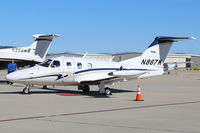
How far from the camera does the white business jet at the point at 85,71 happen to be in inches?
704

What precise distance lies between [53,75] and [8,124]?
30.3 ft

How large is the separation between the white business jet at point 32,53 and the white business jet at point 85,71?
Answer: 13665mm

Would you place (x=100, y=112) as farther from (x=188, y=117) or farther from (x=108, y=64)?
(x=108, y=64)

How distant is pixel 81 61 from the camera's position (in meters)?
19.4

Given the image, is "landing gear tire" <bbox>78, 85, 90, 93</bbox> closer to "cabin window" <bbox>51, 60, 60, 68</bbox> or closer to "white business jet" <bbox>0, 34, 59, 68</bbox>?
"cabin window" <bbox>51, 60, 60, 68</bbox>

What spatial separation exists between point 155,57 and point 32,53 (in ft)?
53.8

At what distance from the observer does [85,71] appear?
19188 millimetres

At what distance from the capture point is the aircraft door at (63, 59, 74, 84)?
18.8 m

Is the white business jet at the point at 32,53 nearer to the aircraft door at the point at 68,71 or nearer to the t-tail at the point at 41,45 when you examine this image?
the t-tail at the point at 41,45

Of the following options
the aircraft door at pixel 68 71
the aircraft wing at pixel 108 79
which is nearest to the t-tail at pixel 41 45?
the aircraft door at pixel 68 71

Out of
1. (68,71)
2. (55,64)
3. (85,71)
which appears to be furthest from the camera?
(85,71)

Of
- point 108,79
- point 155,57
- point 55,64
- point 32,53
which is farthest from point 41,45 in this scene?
point 108,79

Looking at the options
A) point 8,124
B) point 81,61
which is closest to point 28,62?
point 81,61

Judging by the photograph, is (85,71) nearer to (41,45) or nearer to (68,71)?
(68,71)
